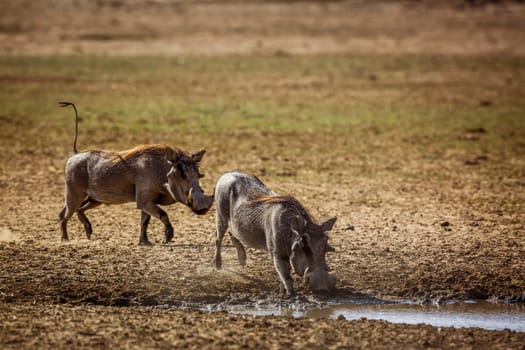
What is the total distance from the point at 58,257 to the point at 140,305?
1.52 meters

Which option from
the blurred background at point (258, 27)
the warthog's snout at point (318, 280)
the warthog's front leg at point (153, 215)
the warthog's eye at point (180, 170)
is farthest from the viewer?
the blurred background at point (258, 27)

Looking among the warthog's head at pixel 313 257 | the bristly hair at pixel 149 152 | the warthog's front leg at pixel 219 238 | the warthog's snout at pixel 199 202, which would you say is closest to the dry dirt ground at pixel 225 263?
the warthog's front leg at pixel 219 238

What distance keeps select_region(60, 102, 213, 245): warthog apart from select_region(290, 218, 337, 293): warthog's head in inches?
70.5

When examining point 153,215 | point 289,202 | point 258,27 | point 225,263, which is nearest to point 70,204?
point 153,215

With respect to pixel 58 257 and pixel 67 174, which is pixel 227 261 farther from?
pixel 67 174

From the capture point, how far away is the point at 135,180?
9477 millimetres

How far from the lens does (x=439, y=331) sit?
22.1 ft

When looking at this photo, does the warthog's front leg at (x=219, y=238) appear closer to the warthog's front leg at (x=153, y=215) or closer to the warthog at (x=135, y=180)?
the warthog at (x=135, y=180)

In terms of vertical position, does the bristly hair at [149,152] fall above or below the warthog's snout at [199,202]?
above

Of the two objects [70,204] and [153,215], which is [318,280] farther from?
[70,204]

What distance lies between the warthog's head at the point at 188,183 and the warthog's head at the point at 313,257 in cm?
137

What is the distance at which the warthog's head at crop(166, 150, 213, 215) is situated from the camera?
27.8 feet

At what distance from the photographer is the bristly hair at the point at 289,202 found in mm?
7637

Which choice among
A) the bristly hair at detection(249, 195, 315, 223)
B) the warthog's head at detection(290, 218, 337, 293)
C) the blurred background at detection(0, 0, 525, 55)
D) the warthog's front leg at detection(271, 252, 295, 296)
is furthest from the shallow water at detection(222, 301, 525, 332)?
the blurred background at detection(0, 0, 525, 55)
